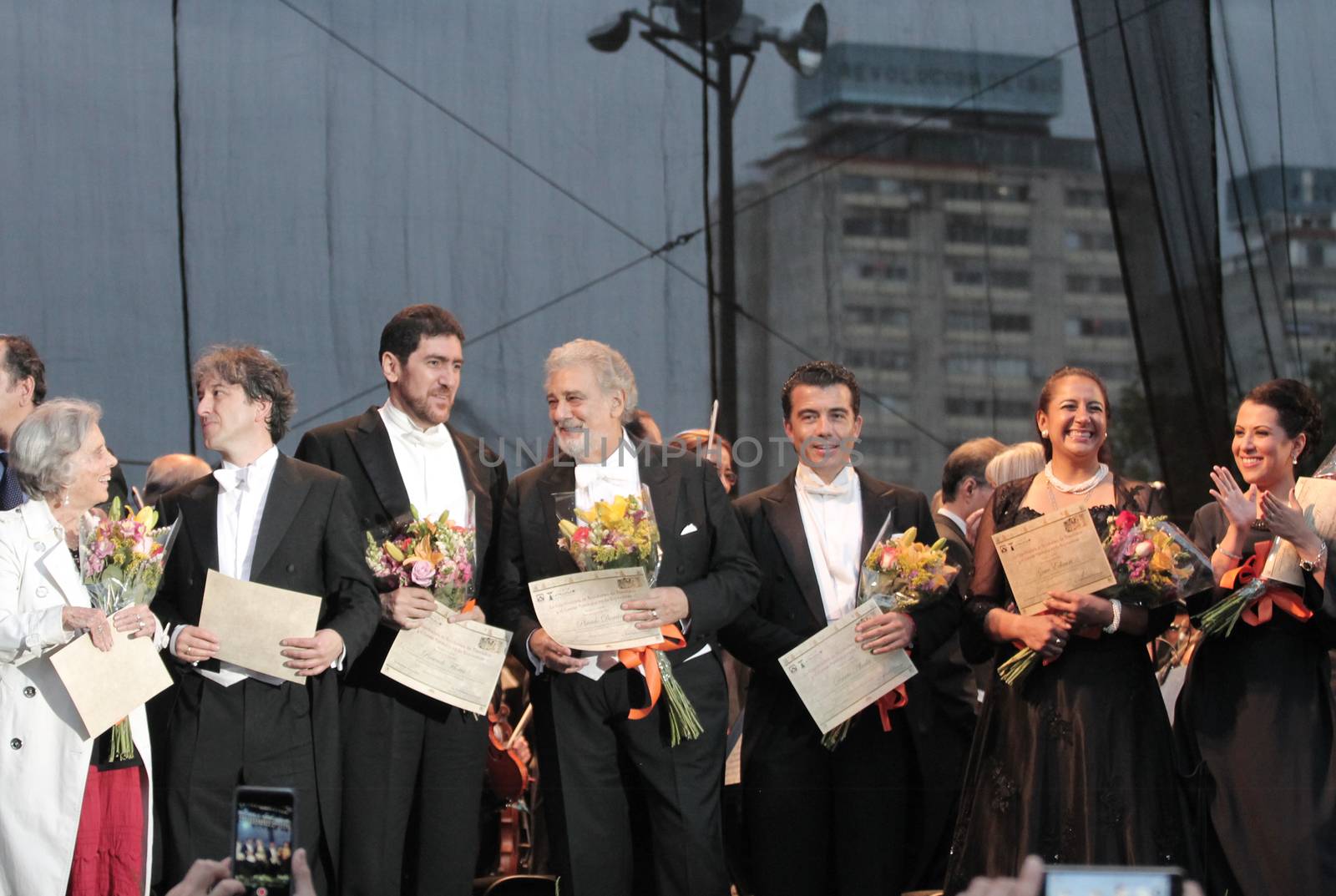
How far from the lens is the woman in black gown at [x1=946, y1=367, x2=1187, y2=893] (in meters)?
3.33

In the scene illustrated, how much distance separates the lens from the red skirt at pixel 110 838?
315cm

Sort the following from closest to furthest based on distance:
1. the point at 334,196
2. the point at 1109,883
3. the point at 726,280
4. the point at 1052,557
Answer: the point at 1109,883 → the point at 1052,557 → the point at 334,196 → the point at 726,280

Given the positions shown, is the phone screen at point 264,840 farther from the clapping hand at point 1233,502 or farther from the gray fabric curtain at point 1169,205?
the gray fabric curtain at point 1169,205

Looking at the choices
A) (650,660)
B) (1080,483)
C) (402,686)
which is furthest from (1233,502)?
(402,686)

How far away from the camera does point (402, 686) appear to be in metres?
3.44

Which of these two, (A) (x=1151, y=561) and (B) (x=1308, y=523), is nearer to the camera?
(A) (x=1151, y=561)

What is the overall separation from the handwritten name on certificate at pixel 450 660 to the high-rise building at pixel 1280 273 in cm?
348

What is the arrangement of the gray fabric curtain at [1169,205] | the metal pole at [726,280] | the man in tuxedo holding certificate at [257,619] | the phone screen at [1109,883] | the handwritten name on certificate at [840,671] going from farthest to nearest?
the gray fabric curtain at [1169,205], the metal pole at [726,280], the handwritten name on certificate at [840,671], the man in tuxedo holding certificate at [257,619], the phone screen at [1109,883]

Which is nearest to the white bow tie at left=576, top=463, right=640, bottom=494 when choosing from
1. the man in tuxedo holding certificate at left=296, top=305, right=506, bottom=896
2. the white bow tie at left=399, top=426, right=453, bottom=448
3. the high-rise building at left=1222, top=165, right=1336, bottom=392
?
the man in tuxedo holding certificate at left=296, top=305, right=506, bottom=896

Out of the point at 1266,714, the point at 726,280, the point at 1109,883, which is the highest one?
the point at 726,280

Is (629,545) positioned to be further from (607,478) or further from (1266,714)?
(1266,714)

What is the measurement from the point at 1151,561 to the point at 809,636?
2.64 feet

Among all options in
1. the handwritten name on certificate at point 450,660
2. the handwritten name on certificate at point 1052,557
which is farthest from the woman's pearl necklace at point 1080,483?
the handwritten name on certificate at point 450,660

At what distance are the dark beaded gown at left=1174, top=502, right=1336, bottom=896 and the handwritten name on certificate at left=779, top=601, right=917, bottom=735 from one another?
708 millimetres
